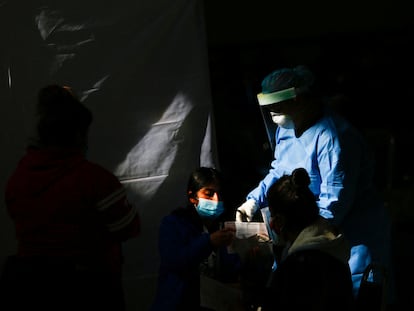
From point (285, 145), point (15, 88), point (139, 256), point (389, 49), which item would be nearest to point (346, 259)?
point (285, 145)

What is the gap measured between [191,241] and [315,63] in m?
2.84

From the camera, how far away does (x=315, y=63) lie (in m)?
5.54

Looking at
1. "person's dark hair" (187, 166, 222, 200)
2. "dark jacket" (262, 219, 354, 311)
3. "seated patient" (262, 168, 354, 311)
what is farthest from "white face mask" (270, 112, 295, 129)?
"dark jacket" (262, 219, 354, 311)

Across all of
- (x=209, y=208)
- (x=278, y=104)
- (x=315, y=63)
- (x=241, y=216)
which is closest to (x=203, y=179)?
(x=209, y=208)

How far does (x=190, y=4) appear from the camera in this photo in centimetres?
356

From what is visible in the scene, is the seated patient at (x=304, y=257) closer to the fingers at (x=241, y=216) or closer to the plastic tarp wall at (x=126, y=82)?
the fingers at (x=241, y=216)

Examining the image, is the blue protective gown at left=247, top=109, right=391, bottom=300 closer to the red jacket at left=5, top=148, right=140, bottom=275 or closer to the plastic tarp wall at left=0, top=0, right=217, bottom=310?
the plastic tarp wall at left=0, top=0, right=217, bottom=310

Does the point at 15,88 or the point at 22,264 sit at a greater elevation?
the point at 15,88

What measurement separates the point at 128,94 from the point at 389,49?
102 inches

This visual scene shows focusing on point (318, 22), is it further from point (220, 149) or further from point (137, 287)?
point (137, 287)

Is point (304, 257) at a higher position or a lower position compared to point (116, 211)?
lower

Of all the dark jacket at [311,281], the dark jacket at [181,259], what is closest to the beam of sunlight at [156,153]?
the dark jacket at [181,259]

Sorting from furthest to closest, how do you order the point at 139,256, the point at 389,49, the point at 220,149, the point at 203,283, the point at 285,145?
the point at 389,49 < the point at 220,149 < the point at 139,256 < the point at 285,145 < the point at 203,283

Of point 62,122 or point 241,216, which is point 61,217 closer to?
point 62,122
